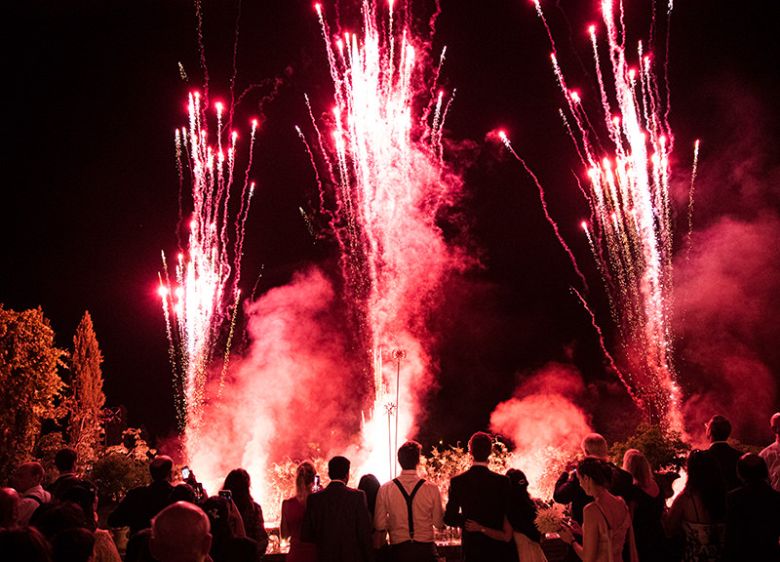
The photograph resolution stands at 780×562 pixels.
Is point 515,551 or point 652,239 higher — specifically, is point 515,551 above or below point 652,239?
below

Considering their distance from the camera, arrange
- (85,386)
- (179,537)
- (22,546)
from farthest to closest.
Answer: (85,386) < (179,537) < (22,546)

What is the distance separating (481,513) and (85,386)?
24290 mm

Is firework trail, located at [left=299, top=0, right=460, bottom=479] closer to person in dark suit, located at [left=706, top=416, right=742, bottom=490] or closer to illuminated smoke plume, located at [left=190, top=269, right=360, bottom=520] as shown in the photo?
illuminated smoke plume, located at [left=190, top=269, right=360, bottom=520]

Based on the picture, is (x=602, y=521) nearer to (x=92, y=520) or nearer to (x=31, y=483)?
(x=92, y=520)

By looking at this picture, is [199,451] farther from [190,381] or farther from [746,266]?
[746,266]

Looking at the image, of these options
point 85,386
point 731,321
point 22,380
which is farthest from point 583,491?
point 85,386

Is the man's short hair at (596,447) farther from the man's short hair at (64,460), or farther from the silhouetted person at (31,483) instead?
the man's short hair at (64,460)

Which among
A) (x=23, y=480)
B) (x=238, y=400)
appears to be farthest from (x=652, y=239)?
(x=23, y=480)

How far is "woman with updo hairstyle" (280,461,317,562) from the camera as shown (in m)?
5.43

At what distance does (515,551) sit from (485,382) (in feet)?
73.8

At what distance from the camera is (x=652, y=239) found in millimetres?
18891

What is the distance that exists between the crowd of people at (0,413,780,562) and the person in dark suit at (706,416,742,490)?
0.96m

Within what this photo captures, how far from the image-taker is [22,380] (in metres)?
19.9

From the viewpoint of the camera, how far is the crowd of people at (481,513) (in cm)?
470
